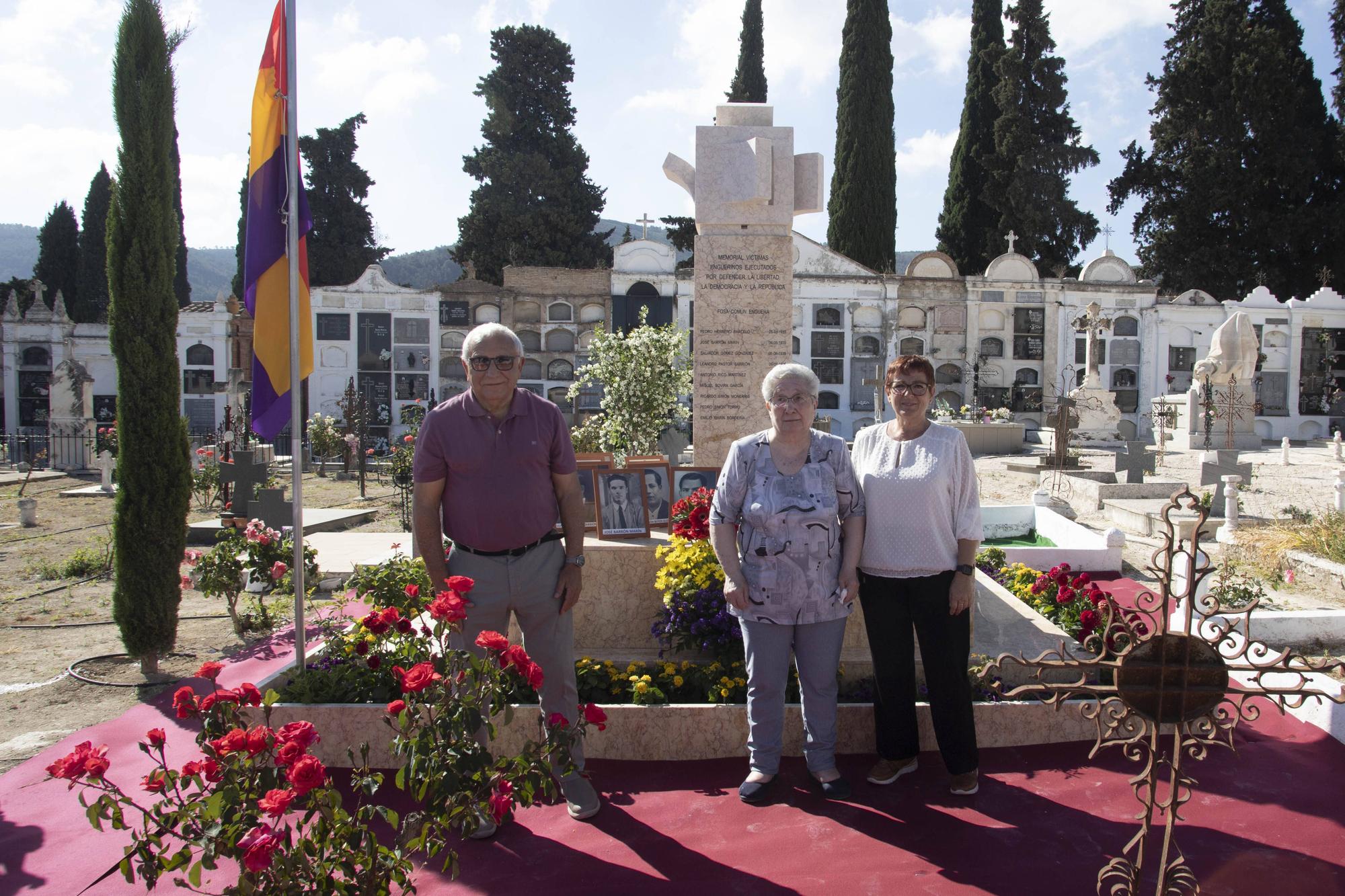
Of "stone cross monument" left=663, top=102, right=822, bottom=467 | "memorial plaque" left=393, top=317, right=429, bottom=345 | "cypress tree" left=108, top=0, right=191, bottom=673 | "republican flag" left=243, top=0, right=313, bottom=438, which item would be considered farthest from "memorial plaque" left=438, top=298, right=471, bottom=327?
"republican flag" left=243, top=0, right=313, bottom=438

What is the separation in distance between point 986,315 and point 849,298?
15.4 ft

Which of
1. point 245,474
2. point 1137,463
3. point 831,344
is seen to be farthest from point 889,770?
point 831,344

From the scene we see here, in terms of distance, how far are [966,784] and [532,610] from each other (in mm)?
1613

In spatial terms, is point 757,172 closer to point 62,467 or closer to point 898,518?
point 898,518

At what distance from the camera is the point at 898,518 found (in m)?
2.93

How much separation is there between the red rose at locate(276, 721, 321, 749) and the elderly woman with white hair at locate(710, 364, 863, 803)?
1492 millimetres

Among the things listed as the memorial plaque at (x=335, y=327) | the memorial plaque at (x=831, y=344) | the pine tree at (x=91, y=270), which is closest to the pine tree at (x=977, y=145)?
the memorial plaque at (x=831, y=344)

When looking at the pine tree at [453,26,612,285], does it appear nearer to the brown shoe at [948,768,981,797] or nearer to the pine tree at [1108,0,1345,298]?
the pine tree at [1108,0,1345,298]

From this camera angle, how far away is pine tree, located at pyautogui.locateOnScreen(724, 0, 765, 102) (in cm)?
3108

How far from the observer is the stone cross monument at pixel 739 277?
228 inches

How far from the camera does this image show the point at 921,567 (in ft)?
9.52

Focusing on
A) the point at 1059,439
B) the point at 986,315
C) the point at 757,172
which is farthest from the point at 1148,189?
the point at 757,172

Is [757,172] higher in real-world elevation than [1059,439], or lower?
higher

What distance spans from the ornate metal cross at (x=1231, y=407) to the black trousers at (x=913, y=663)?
16726mm
